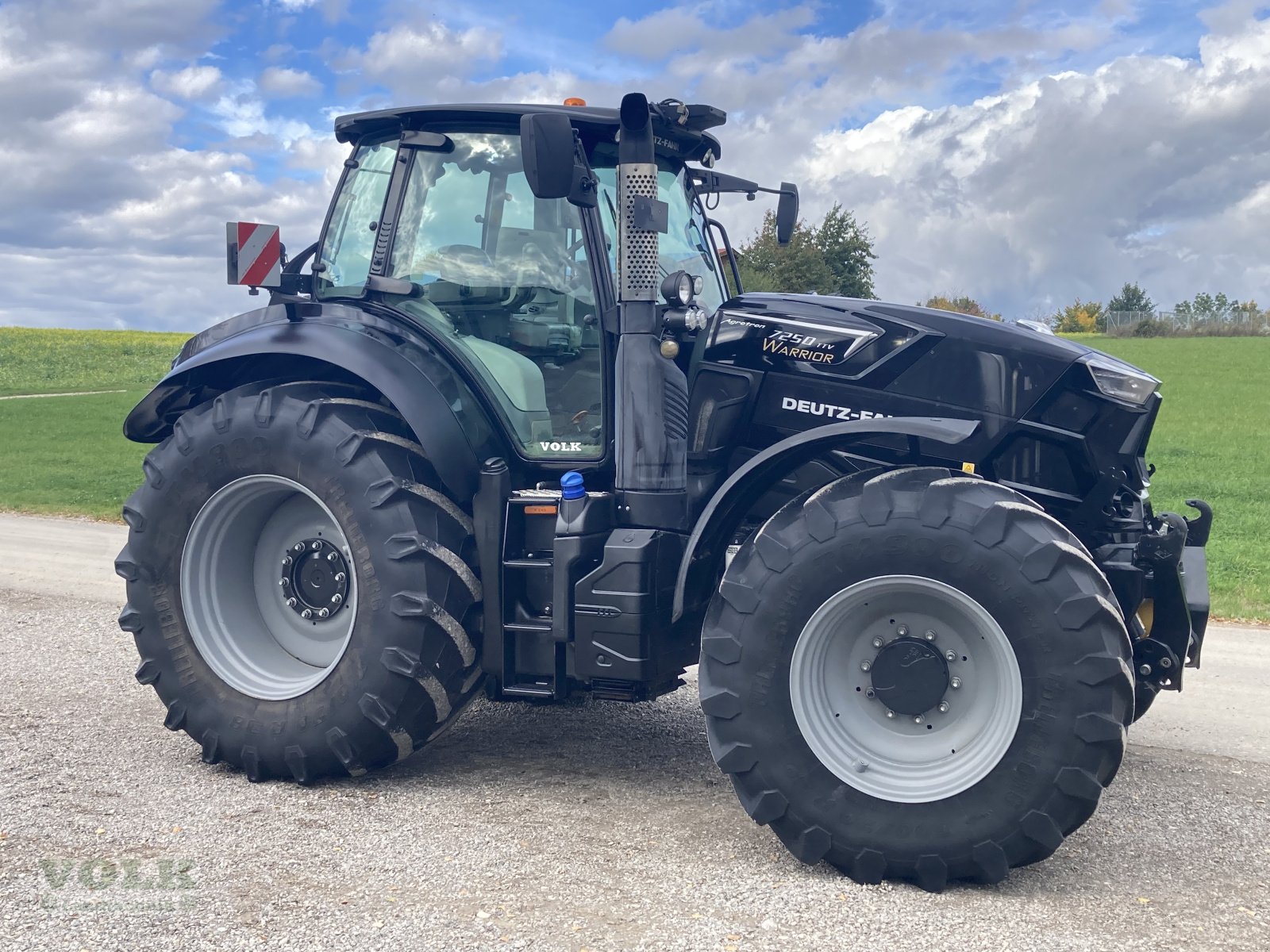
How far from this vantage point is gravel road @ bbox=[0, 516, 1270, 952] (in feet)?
11.6

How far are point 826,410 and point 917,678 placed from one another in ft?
3.81

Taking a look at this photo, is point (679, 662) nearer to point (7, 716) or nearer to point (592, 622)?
point (592, 622)

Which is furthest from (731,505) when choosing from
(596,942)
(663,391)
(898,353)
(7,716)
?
(7,716)

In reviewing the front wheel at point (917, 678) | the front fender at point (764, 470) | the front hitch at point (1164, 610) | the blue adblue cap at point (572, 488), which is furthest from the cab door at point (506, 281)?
the front hitch at point (1164, 610)

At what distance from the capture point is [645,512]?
4.70 metres

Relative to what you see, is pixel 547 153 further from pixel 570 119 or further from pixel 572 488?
pixel 572 488

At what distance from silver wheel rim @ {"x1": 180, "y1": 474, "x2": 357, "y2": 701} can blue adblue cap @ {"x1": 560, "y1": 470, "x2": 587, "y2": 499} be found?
3.19ft

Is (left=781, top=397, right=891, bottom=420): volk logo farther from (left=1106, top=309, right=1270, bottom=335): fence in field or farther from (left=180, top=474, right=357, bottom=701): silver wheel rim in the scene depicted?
(left=1106, top=309, right=1270, bottom=335): fence in field

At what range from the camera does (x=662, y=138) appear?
5.28 m

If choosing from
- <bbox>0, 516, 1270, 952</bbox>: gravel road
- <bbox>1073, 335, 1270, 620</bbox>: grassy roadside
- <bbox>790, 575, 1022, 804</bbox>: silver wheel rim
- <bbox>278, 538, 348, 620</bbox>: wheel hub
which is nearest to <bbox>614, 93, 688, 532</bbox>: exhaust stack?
<bbox>790, 575, 1022, 804</bbox>: silver wheel rim

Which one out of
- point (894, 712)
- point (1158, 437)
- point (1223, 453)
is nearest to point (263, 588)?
point (894, 712)

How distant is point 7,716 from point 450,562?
286cm

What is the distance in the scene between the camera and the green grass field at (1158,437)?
44.2 ft

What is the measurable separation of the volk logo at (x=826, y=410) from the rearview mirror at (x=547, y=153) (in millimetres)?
1212
